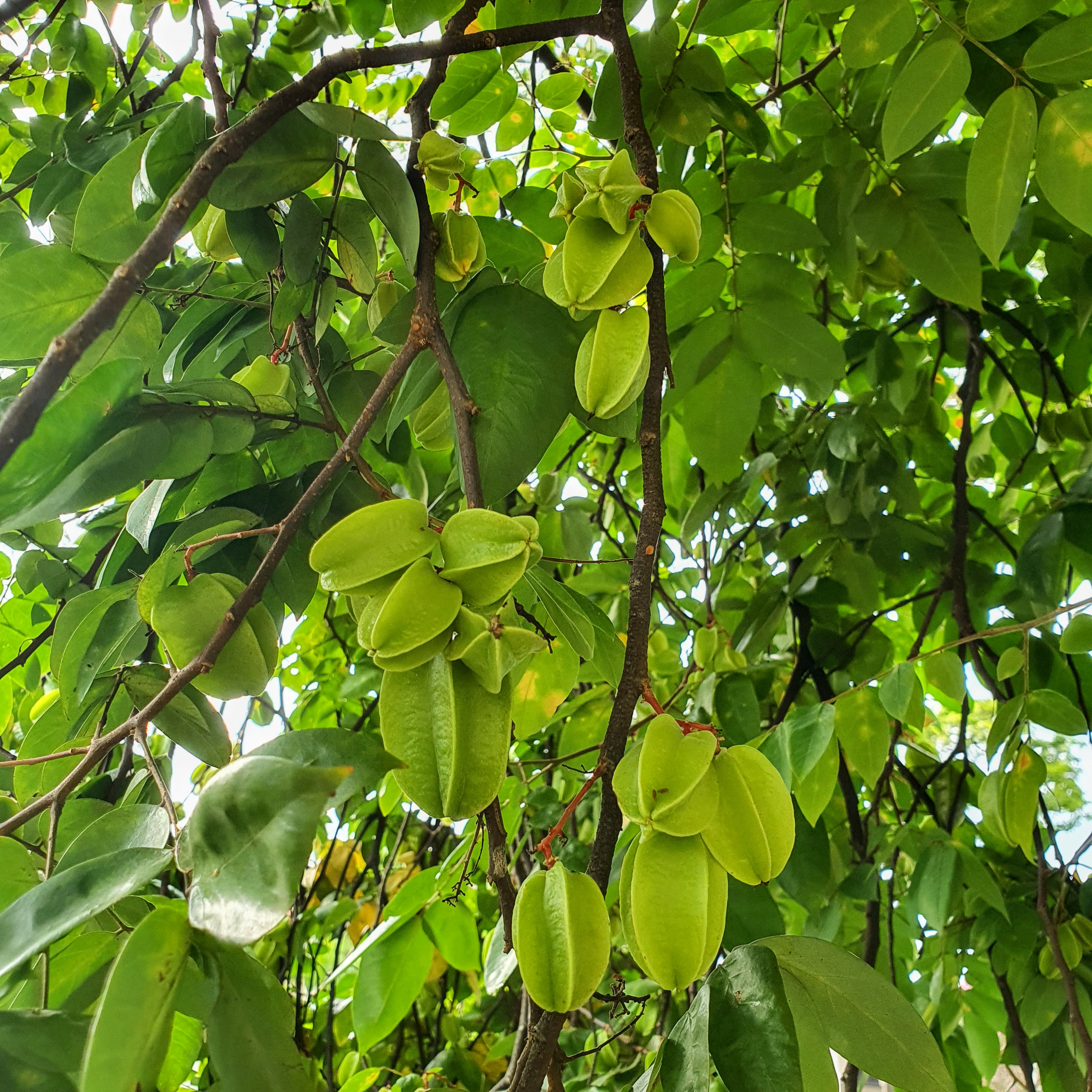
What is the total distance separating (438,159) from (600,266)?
0.20 metres

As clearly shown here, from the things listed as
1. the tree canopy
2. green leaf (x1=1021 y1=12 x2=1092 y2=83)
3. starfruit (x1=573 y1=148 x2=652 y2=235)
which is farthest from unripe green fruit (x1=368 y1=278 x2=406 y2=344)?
green leaf (x1=1021 y1=12 x2=1092 y2=83)

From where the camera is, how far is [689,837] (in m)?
0.67

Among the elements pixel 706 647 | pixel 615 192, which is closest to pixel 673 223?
pixel 615 192

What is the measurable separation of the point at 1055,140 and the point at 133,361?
34.8 inches

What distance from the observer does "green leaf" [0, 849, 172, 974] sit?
16.7 inches

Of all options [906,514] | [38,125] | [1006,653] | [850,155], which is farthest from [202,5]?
[906,514]

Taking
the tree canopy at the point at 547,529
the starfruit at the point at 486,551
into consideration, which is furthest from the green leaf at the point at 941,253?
the starfruit at the point at 486,551

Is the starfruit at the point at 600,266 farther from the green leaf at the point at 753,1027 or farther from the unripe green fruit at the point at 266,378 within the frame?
the green leaf at the point at 753,1027

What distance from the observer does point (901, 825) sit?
147 cm

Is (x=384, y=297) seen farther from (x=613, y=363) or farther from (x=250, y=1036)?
(x=250, y=1036)

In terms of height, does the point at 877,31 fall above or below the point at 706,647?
above

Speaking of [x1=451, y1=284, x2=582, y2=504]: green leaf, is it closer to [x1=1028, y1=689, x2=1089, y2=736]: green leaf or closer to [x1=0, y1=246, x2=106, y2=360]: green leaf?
[x1=0, y1=246, x2=106, y2=360]: green leaf

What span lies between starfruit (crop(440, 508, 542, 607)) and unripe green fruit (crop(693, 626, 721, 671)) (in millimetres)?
916

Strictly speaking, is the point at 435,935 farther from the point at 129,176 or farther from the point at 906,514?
the point at 906,514
